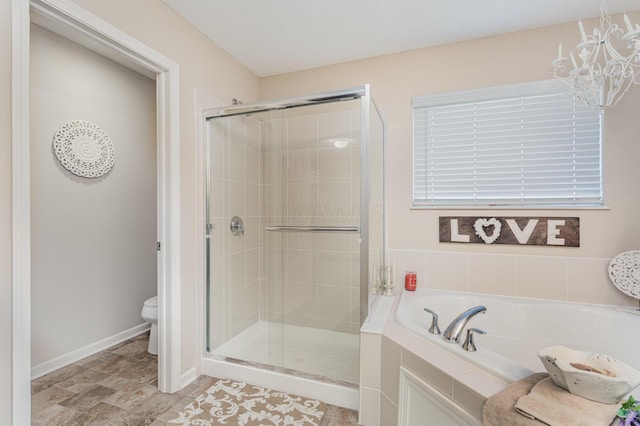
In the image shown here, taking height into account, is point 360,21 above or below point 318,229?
above

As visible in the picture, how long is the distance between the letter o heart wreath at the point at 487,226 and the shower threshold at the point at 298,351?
3.69 feet

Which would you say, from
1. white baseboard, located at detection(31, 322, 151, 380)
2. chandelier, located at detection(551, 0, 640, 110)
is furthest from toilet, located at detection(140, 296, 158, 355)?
chandelier, located at detection(551, 0, 640, 110)

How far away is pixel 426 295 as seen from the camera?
2.13 m

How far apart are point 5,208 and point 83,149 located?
137 cm

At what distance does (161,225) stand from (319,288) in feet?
3.81

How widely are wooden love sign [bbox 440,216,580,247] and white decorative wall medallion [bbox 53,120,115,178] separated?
267 centimetres

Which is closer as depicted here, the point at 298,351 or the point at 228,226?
the point at 298,351

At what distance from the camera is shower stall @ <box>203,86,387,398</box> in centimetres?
201

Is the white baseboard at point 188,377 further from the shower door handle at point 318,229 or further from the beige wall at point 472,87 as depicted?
the beige wall at point 472,87

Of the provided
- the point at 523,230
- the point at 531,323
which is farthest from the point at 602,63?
the point at 531,323

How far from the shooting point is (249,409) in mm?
1696

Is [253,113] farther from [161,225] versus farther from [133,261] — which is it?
[133,261]

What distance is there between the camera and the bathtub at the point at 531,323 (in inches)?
66.6

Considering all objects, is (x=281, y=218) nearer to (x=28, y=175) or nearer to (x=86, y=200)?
(x=28, y=175)
